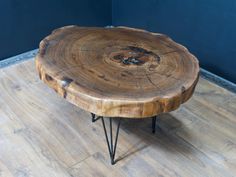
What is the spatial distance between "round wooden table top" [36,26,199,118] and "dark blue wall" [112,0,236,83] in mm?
556

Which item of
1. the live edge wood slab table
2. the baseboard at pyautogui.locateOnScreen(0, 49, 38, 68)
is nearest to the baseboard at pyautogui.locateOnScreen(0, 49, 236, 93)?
the baseboard at pyautogui.locateOnScreen(0, 49, 38, 68)

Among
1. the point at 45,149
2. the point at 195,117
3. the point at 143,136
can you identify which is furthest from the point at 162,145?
the point at 45,149

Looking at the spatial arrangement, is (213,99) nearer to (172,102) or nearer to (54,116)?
(172,102)

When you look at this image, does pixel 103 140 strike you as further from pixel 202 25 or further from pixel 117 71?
pixel 202 25

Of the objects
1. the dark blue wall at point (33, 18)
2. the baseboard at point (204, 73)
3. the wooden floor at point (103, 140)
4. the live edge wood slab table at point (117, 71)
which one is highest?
the live edge wood slab table at point (117, 71)

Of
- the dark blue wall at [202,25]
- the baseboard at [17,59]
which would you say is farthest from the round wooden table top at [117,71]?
the baseboard at [17,59]

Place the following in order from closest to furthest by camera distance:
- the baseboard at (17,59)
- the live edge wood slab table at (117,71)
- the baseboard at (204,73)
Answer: the live edge wood slab table at (117,71), the baseboard at (204,73), the baseboard at (17,59)

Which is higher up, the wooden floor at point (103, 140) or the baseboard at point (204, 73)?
the baseboard at point (204, 73)

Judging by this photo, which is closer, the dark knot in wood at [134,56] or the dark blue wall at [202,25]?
the dark knot in wood at [134,56]

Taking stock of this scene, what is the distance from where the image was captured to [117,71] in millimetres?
1309

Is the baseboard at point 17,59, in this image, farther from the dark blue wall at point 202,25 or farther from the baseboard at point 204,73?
the dark blue wall at point 202,25

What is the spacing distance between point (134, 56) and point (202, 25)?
0.84 meters

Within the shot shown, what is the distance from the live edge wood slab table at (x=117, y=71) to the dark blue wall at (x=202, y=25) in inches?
21.9

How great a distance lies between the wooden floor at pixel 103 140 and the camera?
1.47m
